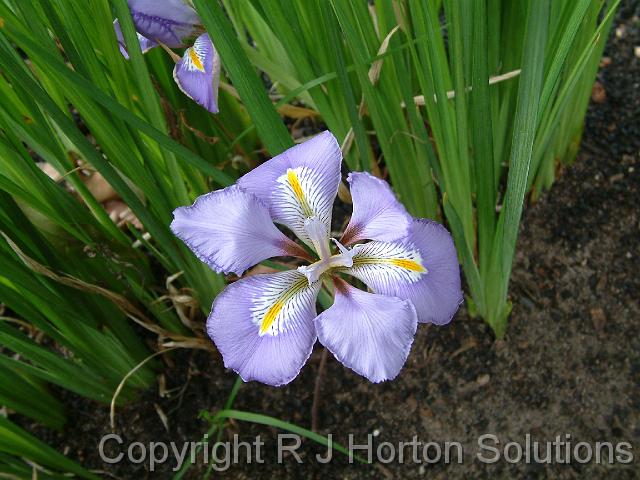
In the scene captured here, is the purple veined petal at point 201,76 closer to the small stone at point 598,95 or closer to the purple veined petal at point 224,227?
the purple veined petal at point 224,227

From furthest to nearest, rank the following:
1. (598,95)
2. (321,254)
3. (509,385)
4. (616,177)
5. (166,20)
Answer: (598,95), (616,177), (509,385), (166,20), (321,254)

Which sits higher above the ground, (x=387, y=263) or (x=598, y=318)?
(x=387, y=263)

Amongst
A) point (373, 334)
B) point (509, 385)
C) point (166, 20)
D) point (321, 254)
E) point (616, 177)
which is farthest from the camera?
point (616, 177)

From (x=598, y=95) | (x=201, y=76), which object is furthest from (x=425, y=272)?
(x=598, y=95)

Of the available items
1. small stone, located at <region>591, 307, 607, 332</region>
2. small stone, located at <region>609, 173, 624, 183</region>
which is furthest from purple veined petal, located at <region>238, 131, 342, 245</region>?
small stone, located at <region>609, 173, 624, 183</region>

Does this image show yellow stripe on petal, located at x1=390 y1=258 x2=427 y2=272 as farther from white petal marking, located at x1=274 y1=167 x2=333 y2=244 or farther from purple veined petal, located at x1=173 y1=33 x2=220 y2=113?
purple veined petal, located at x1=173 y1=33 x2=220 y2=113

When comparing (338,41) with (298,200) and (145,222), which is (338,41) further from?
(145,222)

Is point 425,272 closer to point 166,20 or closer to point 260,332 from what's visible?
point 260,332
